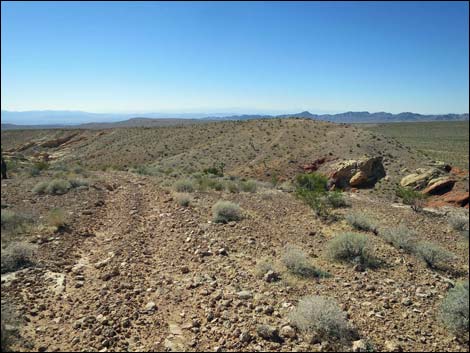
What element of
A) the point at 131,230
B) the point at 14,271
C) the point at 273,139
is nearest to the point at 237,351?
the point at 14,271

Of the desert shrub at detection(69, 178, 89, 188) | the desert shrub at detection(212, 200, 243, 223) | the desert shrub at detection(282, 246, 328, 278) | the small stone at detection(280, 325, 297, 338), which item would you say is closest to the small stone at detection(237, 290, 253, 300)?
the small stone at detection(280, 325, 297, 338)

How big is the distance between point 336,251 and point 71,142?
65227mm

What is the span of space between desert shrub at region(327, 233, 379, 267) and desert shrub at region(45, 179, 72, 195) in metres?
8.51

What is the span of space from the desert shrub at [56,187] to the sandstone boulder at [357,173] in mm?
19522

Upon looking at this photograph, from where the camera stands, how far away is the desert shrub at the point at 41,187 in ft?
33.1

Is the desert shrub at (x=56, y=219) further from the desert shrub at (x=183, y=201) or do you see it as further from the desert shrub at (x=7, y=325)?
the desert shrub at (x=183, y=201)

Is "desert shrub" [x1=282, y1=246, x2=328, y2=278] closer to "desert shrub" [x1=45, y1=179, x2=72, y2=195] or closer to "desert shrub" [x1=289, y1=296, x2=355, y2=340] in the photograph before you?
"desert shrub" [x1=289, y1=296, x2=355, y2=340]

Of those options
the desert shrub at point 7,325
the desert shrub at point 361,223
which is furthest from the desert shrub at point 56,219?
the desert shrub at point 361,223

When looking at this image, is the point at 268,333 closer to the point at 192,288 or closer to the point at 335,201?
the point at 192,288

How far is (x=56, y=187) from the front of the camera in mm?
11109

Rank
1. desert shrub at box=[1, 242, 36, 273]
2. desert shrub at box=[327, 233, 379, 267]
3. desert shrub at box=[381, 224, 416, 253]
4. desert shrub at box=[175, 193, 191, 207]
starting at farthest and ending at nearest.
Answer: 1. desert shrub at box=[175, 193, 191, 207]
2. desert shrub at box=[381, 224, 416, 253]
3. desert shrub at box=[327, 233, 379, 267]
4. desert shrub at box=[1, 242, 36, 273]

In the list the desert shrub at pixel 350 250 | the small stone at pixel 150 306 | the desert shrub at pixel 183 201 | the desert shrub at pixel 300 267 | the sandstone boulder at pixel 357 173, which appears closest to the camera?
the small stone at pixel 150 306

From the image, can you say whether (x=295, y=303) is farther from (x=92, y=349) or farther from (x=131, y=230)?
(x=131, y=230)

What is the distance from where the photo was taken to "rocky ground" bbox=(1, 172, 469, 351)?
14.9ft
